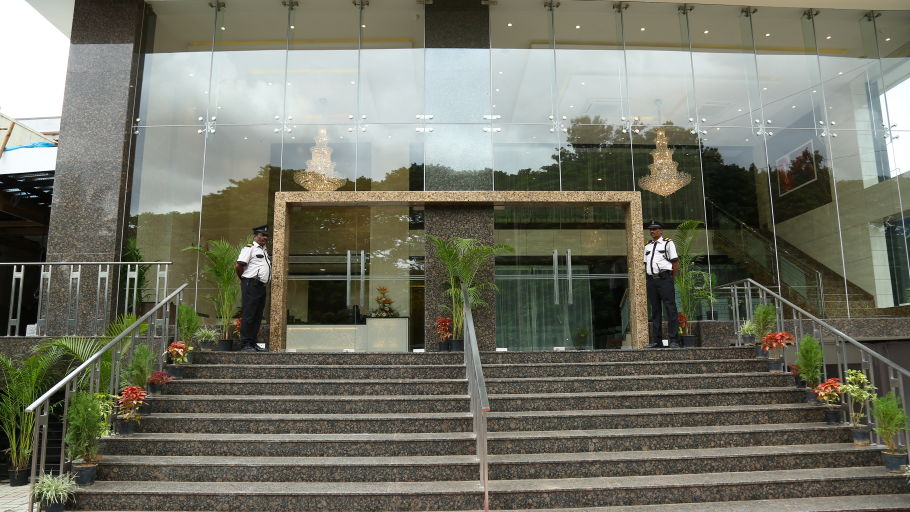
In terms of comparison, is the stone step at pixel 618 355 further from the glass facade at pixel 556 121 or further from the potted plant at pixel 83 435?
the potted plant at pixel 83 435

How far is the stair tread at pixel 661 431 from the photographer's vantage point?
21.5 ft

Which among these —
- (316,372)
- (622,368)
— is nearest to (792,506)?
(622,368)

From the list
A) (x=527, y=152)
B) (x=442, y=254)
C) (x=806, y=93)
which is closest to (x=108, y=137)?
(x=442, y=254)

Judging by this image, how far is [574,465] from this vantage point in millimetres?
6102

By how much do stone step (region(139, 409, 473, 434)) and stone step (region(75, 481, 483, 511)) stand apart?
1.17 metres

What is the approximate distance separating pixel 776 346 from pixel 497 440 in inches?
159

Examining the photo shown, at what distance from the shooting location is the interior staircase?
5.64 m

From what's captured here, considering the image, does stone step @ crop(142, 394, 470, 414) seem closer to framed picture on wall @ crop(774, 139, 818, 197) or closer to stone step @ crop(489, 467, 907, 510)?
stone step @ crop(489, 467, 907, 510)

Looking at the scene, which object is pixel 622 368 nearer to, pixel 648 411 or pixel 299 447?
pixel 648 411

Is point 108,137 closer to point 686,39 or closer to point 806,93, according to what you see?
point 686,39

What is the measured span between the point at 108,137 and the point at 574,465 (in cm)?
975

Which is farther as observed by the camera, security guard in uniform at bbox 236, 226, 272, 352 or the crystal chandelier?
the crystal chandelier

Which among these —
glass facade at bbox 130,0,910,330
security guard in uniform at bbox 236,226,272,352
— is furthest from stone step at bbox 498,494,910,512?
glass facade at bbox 130,0,910,330

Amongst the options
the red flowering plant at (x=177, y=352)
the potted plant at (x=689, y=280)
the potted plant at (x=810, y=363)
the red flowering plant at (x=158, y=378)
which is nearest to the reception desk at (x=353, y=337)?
the red flowering plant at (x=177, y=352)
